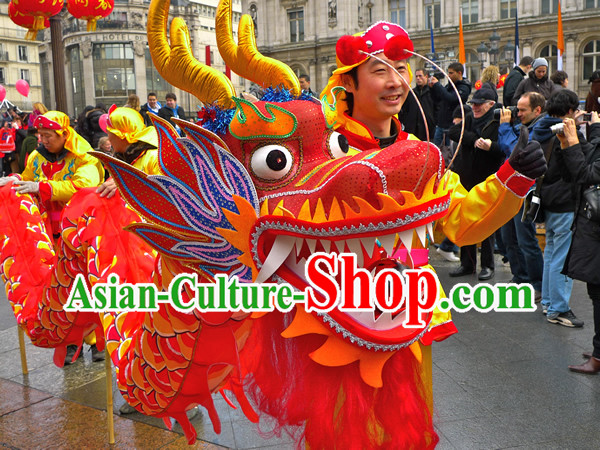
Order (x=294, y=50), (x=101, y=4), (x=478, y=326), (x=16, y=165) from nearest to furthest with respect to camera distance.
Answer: (x=478, y=326) → (x=101, y=4) → (x=16, y=165) → (x=294, y=50)

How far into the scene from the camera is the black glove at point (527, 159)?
178 cm

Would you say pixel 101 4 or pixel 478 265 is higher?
pixel 101 4

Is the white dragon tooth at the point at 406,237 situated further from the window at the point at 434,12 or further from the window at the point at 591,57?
the window at the point at 434,12

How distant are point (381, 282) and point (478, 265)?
19.2 ft

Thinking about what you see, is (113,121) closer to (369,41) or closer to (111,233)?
(111,233)

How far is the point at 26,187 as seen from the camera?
402cm

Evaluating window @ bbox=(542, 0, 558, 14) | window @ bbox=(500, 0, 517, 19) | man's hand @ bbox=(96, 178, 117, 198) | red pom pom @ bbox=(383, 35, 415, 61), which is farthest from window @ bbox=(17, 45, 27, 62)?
red pom pom @ bbox=(383, 35, 415, 61)

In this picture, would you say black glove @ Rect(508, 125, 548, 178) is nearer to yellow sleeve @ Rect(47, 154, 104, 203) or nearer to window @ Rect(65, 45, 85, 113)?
yellow sleeve @ Rect(47, 154, 104, 203)

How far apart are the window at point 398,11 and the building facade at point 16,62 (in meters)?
35.1

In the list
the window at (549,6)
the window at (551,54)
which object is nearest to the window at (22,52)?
the window at (549,6)

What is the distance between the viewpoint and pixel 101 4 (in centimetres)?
654

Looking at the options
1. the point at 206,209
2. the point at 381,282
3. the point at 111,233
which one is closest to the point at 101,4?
the point at 111,233

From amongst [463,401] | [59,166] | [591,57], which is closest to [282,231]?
[463,401]

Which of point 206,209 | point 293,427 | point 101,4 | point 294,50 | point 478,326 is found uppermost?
point 294,50
